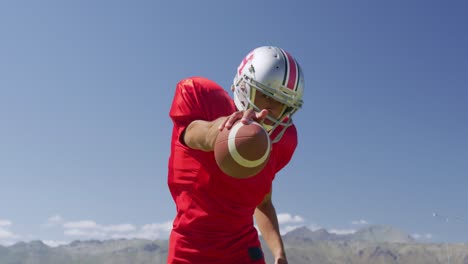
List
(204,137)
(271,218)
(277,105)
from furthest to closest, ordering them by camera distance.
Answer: (271,218) → (277,105) → (204,137)

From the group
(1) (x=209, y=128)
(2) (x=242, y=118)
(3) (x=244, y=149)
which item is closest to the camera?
(3) (x=244, y=149)

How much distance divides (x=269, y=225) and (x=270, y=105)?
2.38 metres

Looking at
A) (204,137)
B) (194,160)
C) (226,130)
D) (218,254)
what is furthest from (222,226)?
→ (226,130)

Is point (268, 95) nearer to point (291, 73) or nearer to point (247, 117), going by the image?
point (291, 73)

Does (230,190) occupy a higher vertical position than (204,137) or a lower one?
lower

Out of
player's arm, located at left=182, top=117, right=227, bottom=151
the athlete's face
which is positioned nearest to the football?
player's arm, located at left=182, top=117, right=227, bottom=151

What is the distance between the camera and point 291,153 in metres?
8.10

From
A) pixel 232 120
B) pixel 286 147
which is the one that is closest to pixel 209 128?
pixel 232 120

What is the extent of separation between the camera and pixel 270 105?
600 centimetres

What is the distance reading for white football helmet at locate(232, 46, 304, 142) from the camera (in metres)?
5.93

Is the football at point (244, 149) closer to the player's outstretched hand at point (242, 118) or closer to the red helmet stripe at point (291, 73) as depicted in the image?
the player's outstretched hand at point (242, 118)

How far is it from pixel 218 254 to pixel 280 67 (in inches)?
92.8

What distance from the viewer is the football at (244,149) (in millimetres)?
4246

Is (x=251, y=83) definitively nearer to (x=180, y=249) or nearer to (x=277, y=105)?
(x=277, y=105)
